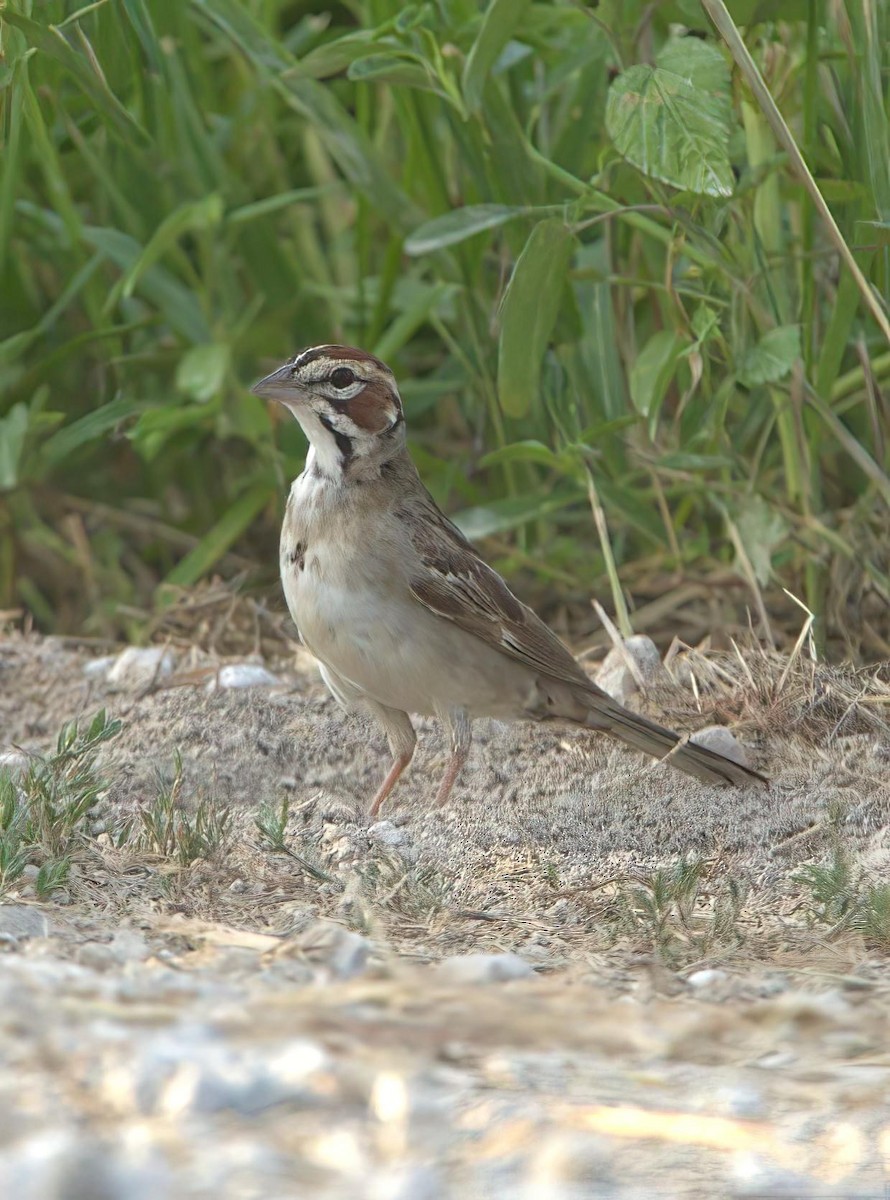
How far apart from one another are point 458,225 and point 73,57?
108 cm

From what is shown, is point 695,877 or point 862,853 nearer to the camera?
point 695,877

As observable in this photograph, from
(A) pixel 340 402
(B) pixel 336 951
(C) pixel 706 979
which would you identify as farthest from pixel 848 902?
(A) pixel 340 402

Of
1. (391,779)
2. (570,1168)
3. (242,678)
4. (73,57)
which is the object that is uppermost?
(73,57)

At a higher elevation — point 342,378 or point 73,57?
point 73,57

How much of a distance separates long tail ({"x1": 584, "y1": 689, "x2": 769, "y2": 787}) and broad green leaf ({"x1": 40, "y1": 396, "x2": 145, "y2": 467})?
2011mm

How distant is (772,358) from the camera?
4016 millimetres

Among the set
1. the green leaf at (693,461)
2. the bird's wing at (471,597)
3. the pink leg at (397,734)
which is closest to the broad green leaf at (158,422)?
the bird's wing at (471,597)

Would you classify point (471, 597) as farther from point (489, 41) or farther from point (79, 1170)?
point (79, 1170)

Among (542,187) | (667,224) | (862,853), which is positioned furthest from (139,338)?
(862,853)

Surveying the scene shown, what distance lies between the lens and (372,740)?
445 cm

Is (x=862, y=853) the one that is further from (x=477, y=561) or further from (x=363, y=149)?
(x=363, y=149)

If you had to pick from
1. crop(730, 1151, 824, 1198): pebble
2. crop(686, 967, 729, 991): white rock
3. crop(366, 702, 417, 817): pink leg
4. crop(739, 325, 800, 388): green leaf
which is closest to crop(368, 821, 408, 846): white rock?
crop(366, 702, 417, 817): pink leg

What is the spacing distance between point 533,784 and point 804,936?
4.02 ft

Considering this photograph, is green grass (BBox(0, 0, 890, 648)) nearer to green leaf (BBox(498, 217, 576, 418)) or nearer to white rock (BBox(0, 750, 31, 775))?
green leaf (BBox(498, 217, 576, 418))
